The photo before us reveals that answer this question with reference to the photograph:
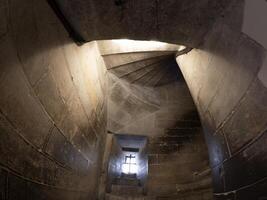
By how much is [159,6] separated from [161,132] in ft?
10.4

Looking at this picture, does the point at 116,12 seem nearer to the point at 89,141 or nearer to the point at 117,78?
the point at 89,141

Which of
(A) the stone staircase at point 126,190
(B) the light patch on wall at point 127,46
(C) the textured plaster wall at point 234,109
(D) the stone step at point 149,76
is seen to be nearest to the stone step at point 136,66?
(D) the stone step at point 149,76

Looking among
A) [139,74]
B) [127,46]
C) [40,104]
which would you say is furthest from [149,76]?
[40,104]

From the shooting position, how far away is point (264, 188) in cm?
126

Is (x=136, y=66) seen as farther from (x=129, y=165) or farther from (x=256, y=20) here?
(x=256, y=20)

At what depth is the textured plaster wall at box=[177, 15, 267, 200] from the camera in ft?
4.38

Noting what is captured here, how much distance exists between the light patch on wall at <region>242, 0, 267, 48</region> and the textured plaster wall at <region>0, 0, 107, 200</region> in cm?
134

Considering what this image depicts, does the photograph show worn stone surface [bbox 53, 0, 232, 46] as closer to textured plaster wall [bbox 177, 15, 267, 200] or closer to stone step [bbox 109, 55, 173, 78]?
textured plaster wall [bbox 177, 15, 267, 200]

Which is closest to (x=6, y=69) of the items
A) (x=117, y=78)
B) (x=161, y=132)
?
(x=117, y=78)

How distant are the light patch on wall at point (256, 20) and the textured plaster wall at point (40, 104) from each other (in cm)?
134

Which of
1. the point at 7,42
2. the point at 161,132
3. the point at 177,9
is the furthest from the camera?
the point at 161,132

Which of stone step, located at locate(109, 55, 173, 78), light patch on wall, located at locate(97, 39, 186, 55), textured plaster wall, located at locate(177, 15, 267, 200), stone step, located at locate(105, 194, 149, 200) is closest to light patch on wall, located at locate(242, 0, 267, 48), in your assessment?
textured plaster wall, located at locate(177, 15, 267, 200)

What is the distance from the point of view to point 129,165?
5152mm

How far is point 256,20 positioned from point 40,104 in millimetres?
1510
